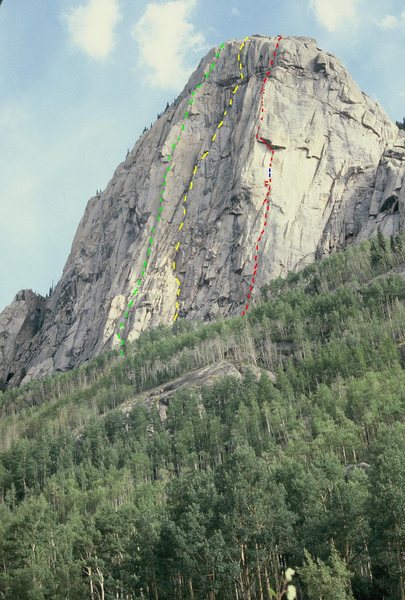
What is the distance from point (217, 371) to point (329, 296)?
71.4ft

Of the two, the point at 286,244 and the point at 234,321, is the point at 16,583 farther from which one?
the point at 286,244

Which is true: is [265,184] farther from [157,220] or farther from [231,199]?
[157,220]

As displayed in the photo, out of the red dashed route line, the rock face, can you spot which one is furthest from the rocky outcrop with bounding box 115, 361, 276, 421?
the rock face

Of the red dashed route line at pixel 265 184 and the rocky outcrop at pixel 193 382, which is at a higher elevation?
the red dashed route line at pixel 265 184

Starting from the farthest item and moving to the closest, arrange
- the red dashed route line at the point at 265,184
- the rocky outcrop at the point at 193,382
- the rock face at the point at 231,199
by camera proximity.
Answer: the rock face at the point at 231,199
the red dashed route line at the point at 265,184
the rocky outcrop at the point at 193,382

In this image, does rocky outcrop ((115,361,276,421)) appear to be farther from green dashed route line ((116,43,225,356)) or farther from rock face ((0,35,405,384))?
rock face ((0,35,405,384))

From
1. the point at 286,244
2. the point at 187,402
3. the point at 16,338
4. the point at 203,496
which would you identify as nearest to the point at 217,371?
the point at 187,402

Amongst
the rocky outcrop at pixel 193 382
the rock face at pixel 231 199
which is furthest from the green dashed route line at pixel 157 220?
the rocky outcrop at pixel 193 382

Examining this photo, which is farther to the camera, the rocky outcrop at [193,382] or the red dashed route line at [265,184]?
the red dashed route line at [265,184]

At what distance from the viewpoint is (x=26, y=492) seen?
9575 centimetres

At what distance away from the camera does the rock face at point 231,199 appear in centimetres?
16088

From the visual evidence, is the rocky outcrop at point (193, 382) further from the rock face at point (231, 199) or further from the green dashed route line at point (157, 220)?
the rock face at point (231, 199)

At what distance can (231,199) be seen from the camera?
168 metres

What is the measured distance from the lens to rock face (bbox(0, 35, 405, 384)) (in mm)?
160875
